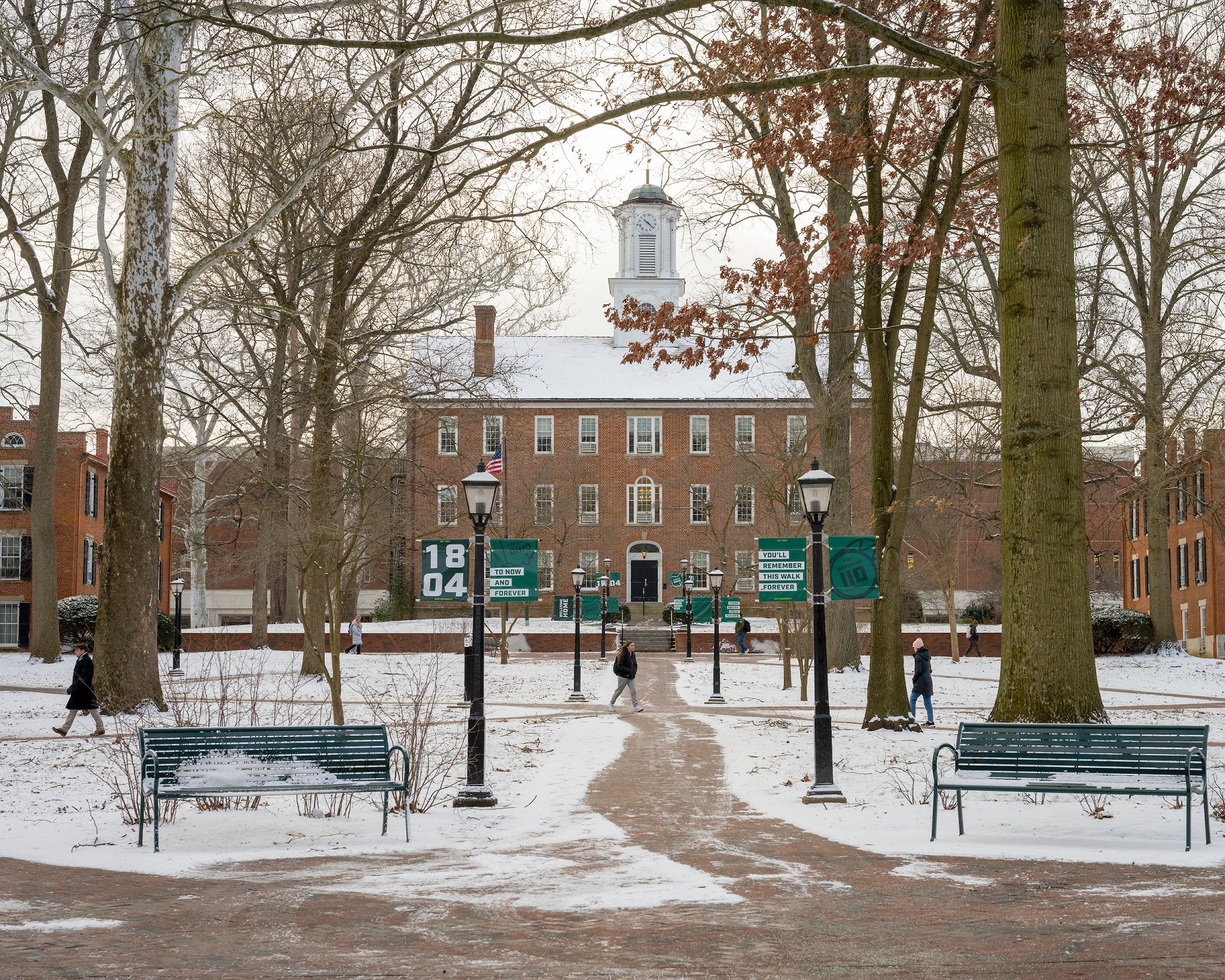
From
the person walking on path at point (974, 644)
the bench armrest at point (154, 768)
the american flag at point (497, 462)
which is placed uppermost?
the american flag at point (497, 462)

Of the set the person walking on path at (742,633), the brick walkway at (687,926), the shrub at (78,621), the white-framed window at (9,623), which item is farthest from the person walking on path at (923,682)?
the white-framed window at (9,623)

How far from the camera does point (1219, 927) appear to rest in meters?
5.91

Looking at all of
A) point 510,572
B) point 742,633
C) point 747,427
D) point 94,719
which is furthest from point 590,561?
point 510,572

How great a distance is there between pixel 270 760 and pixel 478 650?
2260 mm

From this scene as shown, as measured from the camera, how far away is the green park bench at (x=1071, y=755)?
27.7ft

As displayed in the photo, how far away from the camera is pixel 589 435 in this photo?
6325 centimetres

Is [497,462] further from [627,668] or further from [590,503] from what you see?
[590,503]

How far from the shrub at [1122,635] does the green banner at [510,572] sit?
27.0m

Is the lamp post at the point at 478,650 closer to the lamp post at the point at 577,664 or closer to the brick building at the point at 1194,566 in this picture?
the lamp post at the point at 577,664

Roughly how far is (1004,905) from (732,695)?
19567mm

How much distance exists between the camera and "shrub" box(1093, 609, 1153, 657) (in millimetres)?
35406

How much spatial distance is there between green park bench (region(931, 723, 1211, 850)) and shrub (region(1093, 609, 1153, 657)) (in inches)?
1117

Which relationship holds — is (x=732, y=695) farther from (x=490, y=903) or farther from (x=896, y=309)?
(x=490, y=903)

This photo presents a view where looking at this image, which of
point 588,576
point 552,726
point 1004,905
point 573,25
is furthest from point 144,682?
point 588,576
